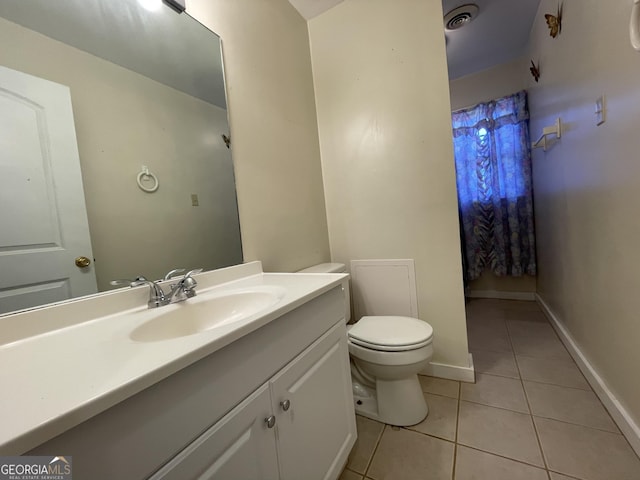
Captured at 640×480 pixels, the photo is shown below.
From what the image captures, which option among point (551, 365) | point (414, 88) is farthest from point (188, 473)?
point (551, 365)

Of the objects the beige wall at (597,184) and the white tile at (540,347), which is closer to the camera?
the beige wall at (597,184)

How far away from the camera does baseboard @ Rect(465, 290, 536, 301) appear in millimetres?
2705

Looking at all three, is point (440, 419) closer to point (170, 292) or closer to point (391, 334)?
point (391, 334)

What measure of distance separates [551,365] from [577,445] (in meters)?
0.67

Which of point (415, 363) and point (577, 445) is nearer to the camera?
point (577, 445)

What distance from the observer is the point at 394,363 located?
3.78ft

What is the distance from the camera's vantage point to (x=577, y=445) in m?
1.04

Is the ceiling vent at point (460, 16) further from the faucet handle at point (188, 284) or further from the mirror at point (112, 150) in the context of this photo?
the faucet handle at point (188, 284)

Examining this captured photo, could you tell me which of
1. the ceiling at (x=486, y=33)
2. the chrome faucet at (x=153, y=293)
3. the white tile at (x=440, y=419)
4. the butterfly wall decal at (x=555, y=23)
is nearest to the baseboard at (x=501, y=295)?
the white tile at (x=440, y=419)

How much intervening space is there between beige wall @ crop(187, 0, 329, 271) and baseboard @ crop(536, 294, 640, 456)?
155 centimetres

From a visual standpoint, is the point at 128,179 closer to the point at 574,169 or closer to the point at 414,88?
the point at 414,88

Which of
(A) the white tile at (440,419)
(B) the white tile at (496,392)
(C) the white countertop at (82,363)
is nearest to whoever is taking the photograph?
(C) the white countertop at (82,363)

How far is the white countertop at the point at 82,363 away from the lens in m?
0.31

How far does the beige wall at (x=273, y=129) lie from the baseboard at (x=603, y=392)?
61.2 inches
